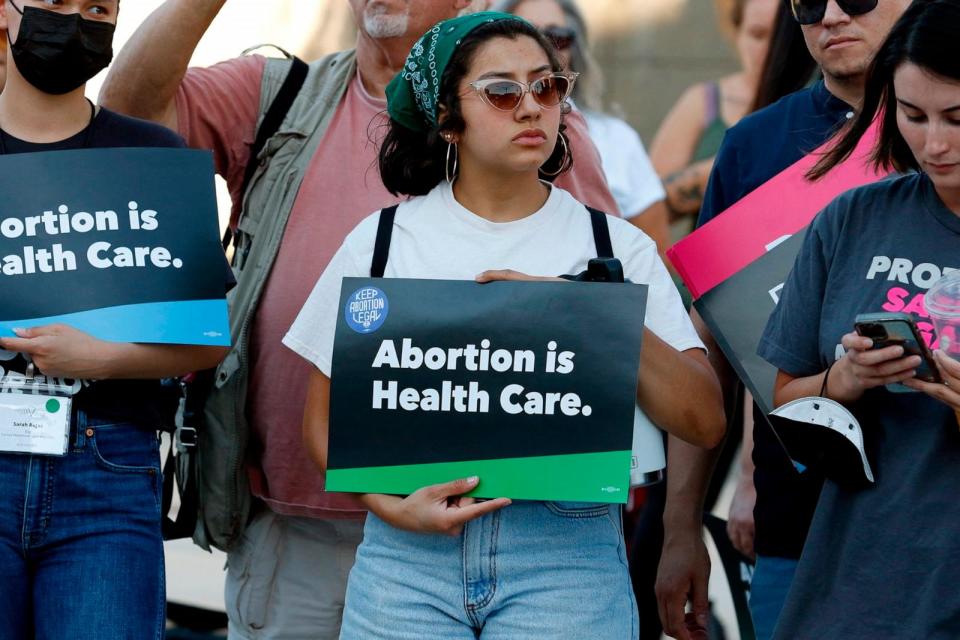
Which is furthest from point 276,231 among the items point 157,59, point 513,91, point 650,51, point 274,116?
point 650,51

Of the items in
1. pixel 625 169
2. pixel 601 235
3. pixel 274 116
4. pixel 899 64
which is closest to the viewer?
pixel 899 64

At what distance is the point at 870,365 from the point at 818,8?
111 centimetres

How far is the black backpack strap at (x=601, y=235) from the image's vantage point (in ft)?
9.18

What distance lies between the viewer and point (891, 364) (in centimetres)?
228

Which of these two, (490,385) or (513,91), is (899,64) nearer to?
(513,91)

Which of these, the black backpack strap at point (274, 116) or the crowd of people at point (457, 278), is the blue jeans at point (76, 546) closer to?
the crowd of people at point (457, 278)

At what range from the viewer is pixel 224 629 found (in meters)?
5.56

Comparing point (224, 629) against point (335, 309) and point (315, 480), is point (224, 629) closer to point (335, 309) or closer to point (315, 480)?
point (315, 480)

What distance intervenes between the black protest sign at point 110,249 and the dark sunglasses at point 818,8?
1.35 m

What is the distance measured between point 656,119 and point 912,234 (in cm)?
534

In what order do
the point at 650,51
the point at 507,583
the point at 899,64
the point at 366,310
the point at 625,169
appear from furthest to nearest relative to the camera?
the point at 650,51 → the point at 625,169 → the point at 366,310 → the point at 507,583 → the point at 899,64

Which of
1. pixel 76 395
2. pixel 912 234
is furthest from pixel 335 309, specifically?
pixel 912 234

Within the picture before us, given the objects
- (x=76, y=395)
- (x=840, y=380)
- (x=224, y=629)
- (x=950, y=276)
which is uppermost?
(x=950, y=276)

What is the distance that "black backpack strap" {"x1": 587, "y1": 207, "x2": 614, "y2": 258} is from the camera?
280 cm
